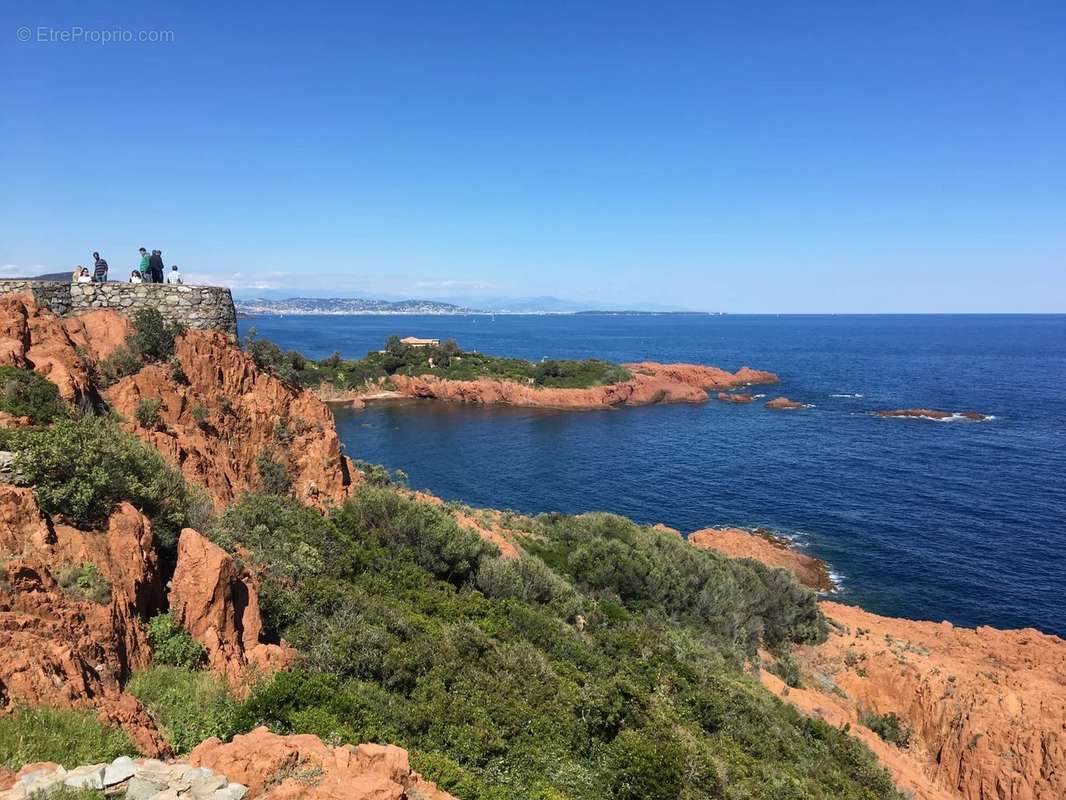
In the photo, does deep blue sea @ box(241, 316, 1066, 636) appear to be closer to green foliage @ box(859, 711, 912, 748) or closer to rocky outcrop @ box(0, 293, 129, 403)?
green foliage @ box(859, 711, 912, 748)

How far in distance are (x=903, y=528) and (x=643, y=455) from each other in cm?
2511

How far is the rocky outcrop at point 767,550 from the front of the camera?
116 feet

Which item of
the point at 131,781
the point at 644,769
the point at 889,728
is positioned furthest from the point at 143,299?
the point at 889,728

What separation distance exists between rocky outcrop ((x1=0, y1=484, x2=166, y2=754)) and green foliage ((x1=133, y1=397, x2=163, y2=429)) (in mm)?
5834

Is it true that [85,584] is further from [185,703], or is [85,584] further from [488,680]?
[488,680]

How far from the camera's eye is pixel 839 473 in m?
53.6

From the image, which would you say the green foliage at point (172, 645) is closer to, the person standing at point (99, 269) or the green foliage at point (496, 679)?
the green foliage at point (496, 679)

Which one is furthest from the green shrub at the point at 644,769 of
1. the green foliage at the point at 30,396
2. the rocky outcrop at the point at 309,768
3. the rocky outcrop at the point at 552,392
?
the rocky outcrop at the point at 552,392

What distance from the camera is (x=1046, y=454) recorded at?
56.1 meters

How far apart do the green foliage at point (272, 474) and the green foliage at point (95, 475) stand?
18.5 feet

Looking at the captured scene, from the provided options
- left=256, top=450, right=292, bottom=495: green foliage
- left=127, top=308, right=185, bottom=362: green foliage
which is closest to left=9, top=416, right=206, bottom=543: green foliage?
left=127, top=308, right=185, bottom=362: green foliage

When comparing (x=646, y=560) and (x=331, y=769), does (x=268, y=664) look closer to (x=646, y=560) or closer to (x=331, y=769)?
(x=331, y=769)

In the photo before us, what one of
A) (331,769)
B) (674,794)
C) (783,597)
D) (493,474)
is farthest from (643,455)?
(331,769)

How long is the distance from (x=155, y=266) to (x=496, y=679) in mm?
15875
